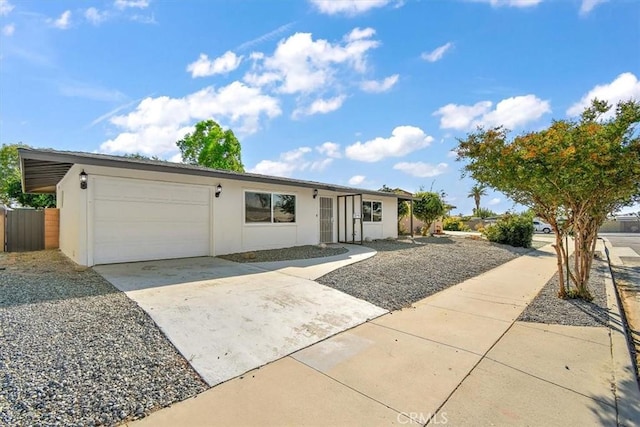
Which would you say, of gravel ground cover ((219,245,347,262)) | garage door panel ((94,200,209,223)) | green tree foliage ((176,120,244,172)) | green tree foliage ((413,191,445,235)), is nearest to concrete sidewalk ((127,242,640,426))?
gravel ground cover ((219,245,347,262))

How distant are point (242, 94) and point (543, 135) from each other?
1258cm

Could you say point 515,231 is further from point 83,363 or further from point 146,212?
point 83,363

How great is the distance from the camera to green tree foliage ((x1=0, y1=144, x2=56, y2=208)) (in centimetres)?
1845

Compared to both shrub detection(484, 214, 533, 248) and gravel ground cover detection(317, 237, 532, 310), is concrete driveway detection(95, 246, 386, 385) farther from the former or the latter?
shrub detection(484, 214, 533, 248)

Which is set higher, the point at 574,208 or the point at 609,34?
the point at 609,34

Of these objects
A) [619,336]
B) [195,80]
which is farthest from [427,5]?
[195,80]

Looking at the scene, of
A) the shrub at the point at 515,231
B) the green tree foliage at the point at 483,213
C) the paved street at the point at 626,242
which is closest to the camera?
the shrub at the point at 515,231

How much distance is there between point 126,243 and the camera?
7918 mm

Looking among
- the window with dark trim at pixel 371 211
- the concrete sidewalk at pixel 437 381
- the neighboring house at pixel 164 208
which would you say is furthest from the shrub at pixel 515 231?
the concrete sidewalk at pixel 437 381

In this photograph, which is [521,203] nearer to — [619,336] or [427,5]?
[619,336]

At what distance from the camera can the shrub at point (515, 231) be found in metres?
14.3

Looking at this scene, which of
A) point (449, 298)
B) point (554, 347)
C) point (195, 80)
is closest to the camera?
point (554, 347)

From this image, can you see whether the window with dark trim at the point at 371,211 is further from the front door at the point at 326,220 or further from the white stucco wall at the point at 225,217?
the front door at the point at 326,220

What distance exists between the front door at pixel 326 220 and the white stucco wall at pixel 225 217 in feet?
0.82
